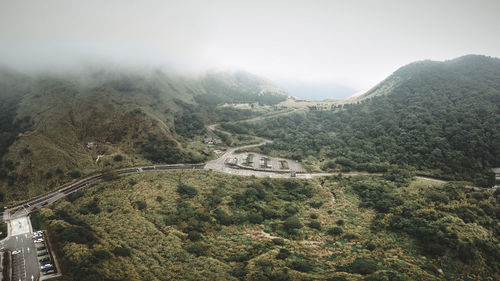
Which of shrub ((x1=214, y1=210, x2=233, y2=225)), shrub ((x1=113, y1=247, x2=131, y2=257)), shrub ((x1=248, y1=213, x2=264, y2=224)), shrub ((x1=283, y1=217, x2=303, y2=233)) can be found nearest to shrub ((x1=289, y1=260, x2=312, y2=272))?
shrub ((x1=283, y1=217, x2=303, y2=233))

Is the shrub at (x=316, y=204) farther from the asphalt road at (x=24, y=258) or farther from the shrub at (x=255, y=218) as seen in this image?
the asphalt road at (x=24, y=258)

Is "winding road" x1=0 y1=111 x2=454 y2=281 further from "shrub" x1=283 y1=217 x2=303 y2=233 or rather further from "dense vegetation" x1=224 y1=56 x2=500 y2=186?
"dense vegetation" x1=224 y1=56 x2=500 y2=186

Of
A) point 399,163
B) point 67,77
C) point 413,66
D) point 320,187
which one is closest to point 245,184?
point 320,187

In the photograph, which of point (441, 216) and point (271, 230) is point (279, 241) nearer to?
point (271, 230)

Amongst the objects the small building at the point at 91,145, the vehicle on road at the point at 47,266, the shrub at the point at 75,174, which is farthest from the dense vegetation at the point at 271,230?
the small building at the point at 91,145

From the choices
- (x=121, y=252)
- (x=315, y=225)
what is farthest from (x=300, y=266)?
(x=121, y=252)

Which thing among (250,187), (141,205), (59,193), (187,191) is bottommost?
(250,187)

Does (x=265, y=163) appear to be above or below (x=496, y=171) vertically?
below
